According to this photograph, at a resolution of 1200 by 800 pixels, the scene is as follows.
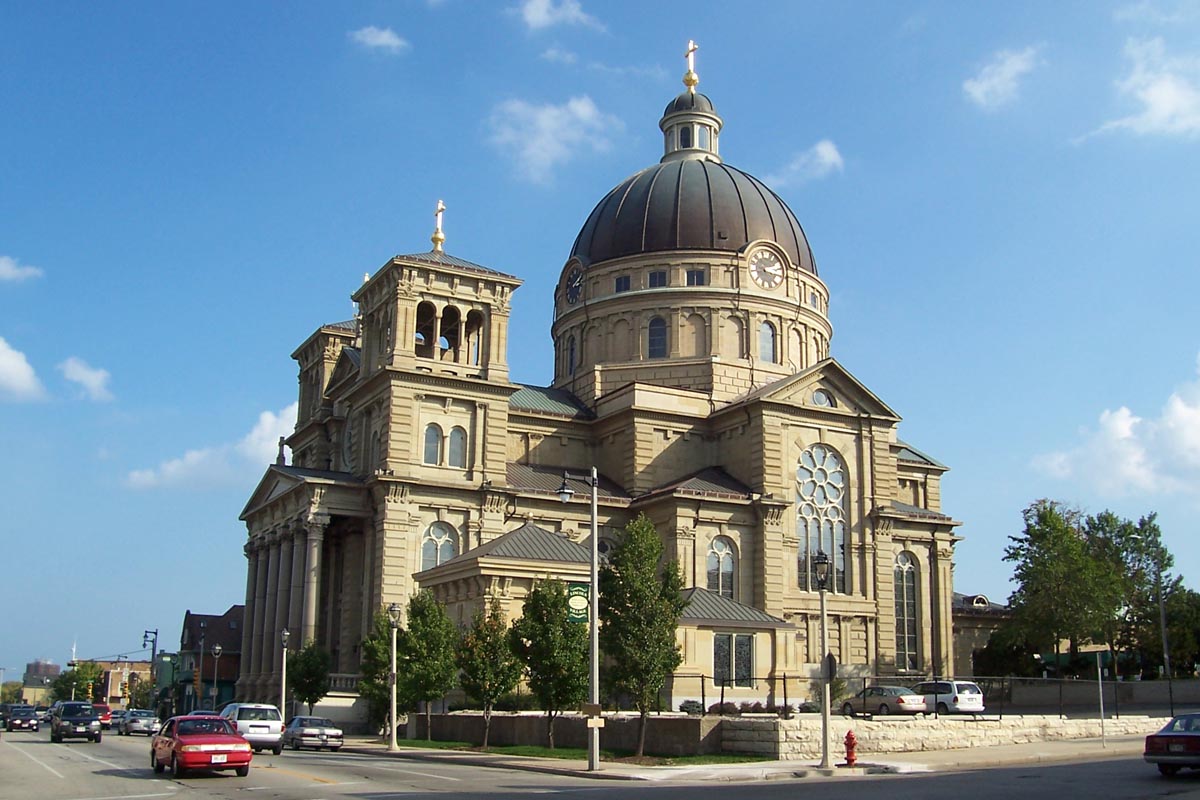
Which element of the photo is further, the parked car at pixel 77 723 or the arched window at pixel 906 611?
the arched window at pixel 906 611

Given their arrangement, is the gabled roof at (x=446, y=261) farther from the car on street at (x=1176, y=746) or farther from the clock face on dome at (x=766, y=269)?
the car on street at (x=1176, y=746)

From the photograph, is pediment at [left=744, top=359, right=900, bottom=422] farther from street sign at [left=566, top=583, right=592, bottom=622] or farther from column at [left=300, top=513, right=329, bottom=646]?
street sign at [left=566, top=583, right=592, bottom=622]

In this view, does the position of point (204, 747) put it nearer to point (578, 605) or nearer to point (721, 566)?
point (578, 605)

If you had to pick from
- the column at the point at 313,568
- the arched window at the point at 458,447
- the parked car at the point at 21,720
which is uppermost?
the arched window at the point at 458,447

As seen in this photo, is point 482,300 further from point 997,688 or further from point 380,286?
point 997,688

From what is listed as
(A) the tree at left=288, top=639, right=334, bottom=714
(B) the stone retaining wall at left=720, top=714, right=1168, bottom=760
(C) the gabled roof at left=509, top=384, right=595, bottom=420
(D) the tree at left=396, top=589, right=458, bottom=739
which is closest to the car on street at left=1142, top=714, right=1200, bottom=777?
(B) the stone retaining wall at left=720, top=714, right=1168, bottom=760

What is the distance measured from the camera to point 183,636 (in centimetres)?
11206

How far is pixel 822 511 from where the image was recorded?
64062mm

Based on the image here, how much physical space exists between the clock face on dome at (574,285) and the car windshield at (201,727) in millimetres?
49957

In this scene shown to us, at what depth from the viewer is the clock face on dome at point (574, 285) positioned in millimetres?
76312

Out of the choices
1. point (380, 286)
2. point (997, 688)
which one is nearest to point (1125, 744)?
point (997, 688)

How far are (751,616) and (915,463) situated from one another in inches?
1247

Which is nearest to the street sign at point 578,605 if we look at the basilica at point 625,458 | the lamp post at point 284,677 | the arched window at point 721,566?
the basilica at point 625,458

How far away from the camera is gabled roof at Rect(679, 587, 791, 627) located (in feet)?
151
